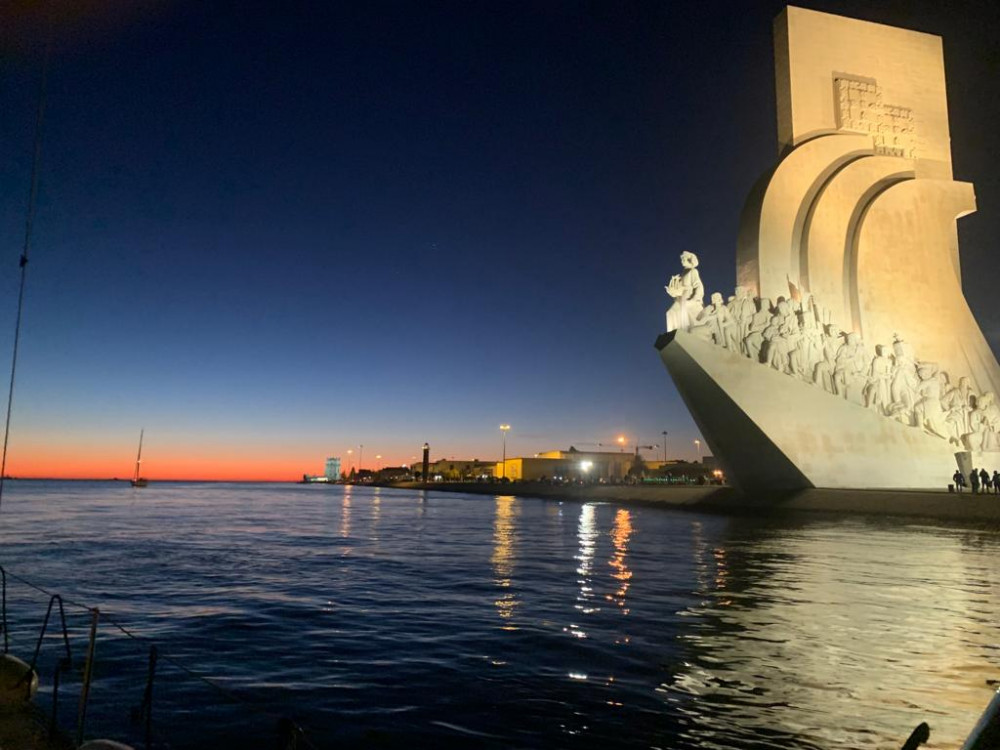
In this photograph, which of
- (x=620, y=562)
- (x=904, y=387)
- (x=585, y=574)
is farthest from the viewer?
(x=904, y=387)

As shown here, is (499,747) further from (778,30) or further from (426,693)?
(778,30)

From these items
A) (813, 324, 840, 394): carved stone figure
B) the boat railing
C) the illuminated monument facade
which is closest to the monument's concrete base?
the illuminated monument facade

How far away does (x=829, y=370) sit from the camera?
23500 millimetres

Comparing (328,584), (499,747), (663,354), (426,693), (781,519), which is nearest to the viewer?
(499,747)

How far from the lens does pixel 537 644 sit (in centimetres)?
627

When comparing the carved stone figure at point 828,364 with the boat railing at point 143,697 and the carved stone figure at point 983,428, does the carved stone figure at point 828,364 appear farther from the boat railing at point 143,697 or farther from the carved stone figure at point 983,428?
the boat railing at point 143,697

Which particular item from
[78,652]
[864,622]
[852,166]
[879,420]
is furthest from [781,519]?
[78,652]

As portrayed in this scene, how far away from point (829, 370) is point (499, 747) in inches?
874

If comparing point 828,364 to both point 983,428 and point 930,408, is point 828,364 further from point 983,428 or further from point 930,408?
point 983,428

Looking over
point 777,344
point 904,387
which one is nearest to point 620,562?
point 777,344

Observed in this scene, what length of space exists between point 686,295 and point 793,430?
17.1ft

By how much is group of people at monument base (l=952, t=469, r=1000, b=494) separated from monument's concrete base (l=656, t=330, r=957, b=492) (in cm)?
131

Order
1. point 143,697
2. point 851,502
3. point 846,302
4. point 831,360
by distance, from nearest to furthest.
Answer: point 143,697
point 851,502
point 831,360
point 846,302

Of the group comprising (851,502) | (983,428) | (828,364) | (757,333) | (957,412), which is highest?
(757,333)
